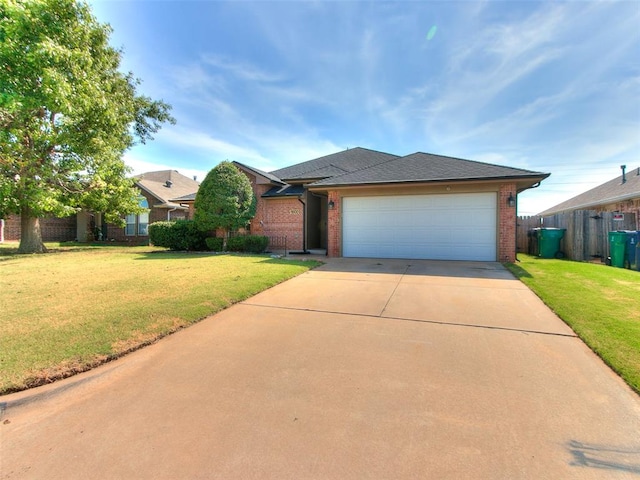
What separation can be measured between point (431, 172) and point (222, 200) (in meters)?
8.87

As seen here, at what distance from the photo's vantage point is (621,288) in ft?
20.9

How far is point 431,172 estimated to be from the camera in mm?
11422

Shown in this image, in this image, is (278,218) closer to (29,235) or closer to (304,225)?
(304,225)

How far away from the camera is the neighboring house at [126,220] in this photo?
21.2 meters

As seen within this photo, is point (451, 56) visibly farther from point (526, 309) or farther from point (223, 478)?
point (223, 478)

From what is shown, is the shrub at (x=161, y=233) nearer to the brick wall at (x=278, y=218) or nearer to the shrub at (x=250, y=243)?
the shrub at (x=250, y=243)

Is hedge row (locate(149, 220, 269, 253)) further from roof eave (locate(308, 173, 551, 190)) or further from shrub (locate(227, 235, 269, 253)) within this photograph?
roof eave (locate(308, 173, 551, 190))

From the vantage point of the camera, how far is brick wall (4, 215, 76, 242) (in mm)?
22141

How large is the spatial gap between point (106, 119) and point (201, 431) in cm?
1448

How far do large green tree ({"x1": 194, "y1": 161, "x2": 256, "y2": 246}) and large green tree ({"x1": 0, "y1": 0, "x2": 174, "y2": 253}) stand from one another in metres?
4.43

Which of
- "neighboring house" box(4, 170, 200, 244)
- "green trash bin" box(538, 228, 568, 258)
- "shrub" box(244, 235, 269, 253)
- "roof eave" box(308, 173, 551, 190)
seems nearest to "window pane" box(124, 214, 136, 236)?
"neighboring house" box(4, 170, 200, 244)

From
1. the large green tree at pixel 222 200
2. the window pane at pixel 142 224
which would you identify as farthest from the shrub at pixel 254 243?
the window pane at pixel 142 224

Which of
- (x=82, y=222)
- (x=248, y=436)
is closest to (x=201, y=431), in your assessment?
(x=248, y=436)

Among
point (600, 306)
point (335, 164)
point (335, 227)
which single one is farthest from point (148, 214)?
point (600, 306)
